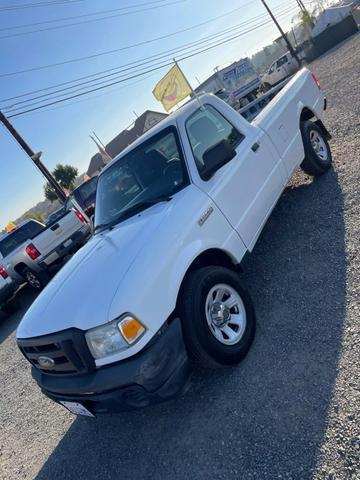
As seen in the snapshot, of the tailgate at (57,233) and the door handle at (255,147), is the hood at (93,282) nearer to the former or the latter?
the door handle at (255,147)

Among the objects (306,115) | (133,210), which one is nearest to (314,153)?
(306,115)

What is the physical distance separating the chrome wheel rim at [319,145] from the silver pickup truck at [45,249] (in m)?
6.10

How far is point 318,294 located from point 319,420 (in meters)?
1.33

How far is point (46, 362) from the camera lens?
2943mm

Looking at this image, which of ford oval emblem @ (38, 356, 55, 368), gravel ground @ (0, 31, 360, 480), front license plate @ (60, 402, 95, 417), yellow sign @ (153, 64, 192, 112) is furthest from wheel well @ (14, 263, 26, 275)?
front license plate @ (60, 402, 95, 417)

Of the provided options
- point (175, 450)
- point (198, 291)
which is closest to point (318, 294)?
point (198, 291)

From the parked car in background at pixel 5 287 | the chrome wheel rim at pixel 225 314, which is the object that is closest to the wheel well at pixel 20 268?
the parked car in background at pixel 5 287

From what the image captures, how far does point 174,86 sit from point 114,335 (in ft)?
14.7

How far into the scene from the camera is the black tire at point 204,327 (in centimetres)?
283

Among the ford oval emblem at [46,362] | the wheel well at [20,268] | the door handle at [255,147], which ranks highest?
the wheel well at [20,268]

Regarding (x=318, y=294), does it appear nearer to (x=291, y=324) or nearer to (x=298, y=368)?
(x=291, y=324)

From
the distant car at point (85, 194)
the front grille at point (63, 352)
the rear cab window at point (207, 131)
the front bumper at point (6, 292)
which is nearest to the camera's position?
the front grille at point (63, 352)

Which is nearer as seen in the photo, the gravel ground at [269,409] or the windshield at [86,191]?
the gravel ground at [269,409]

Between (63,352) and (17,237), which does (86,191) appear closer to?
(17,237)
